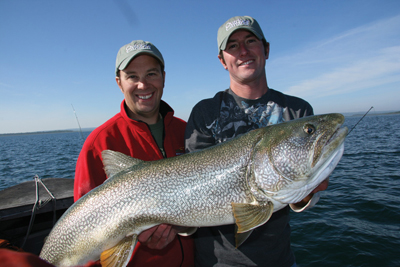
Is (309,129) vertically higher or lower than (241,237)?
higher

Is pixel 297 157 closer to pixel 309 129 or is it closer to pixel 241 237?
pixel 309 129

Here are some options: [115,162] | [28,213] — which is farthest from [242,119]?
[28,213]

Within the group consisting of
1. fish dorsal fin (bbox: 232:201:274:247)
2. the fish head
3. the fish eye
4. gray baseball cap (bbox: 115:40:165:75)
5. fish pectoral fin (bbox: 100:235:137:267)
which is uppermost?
gray baseball cap (bbox: 115:40:165:75)

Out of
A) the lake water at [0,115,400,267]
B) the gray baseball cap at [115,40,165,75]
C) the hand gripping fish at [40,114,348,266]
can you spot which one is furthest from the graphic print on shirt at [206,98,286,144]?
the lake water at [0,115,400,267]

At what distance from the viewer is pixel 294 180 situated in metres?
2.27

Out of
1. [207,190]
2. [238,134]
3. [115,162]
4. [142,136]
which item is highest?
[142,136]

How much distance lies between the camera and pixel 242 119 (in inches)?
121

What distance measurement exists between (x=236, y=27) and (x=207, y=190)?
2157 millimetres

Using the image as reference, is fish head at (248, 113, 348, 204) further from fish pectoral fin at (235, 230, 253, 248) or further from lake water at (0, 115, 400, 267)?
lake water at (0, 115, 400, 267)

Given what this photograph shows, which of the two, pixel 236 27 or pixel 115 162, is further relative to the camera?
pixel 236 27

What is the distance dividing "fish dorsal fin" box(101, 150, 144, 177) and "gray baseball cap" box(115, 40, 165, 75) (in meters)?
1.30

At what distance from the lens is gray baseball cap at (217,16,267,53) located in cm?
307

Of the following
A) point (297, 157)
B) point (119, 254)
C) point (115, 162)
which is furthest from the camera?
point (115, 162)

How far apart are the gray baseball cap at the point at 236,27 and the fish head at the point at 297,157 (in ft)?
4.76
